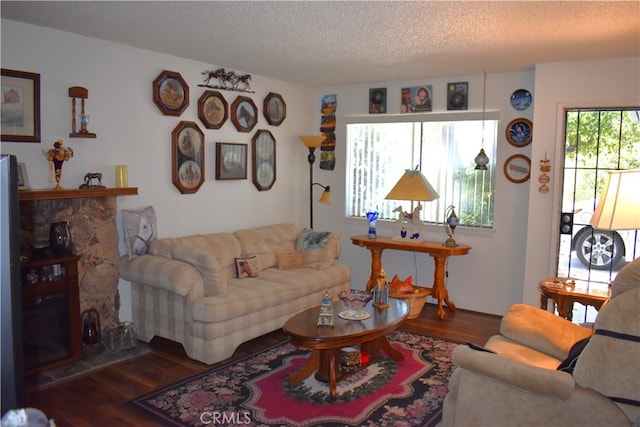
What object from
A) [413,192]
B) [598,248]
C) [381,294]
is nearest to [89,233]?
[381,294]

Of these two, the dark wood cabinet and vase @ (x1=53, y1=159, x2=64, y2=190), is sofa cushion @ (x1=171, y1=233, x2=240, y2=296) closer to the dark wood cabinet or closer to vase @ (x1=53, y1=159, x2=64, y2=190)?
the dark wood cabinet

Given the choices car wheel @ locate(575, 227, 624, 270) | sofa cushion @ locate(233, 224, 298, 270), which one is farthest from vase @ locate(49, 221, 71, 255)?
car wheel @ locate(575, 227, 624, 270)

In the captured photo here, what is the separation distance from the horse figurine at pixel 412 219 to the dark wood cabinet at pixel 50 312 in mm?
3182

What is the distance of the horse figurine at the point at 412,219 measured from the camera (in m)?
5.25

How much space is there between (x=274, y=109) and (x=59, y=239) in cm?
283

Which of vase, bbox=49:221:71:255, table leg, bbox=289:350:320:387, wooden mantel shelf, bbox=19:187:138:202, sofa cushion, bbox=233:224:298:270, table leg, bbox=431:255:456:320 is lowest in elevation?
table leg, bbox=289:350:320:387

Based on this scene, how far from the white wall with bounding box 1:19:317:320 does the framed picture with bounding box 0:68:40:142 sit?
5cm

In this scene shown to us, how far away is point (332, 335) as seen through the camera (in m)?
3.09

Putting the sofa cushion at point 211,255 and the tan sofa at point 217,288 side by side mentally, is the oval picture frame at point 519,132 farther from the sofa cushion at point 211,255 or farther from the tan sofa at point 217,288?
the sofa cushion at point 211,255

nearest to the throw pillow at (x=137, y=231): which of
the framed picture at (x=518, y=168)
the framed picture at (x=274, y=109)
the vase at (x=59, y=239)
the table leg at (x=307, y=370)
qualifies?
the vase at (x=59, y=239)

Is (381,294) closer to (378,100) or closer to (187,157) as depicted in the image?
(187,157)

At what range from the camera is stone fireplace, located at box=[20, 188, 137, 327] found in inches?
142

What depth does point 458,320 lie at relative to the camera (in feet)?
16.3

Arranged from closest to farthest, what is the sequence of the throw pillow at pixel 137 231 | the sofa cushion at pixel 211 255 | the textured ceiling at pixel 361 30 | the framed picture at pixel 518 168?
1. the textured ceiling at pixel 361 30
2. the sofa cushion at pixel 211 255
3. the throw pillow at pixel 137 231
4. the framed picture at pixel 518 168
